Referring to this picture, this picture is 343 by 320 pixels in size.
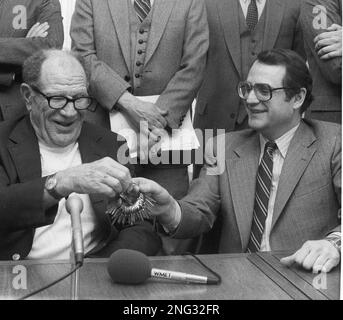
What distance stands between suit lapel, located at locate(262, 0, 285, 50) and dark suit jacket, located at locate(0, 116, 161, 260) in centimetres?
85

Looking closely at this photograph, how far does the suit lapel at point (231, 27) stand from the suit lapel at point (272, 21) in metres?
0.12

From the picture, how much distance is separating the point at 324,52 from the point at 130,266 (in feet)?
4.45

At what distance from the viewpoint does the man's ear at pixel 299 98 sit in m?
2.74

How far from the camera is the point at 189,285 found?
6.37 feet

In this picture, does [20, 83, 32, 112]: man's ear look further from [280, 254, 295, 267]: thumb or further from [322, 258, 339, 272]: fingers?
[322, 258, 339, 272]: fingers

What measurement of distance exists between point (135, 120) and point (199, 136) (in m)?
0.38

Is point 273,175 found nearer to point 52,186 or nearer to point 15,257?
point 52,186

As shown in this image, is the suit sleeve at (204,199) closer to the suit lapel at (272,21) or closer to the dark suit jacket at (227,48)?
the dark suit jacket at (227,48)

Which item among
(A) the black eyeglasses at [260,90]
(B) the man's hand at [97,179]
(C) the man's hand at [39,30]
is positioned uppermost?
(C) the man's hand at [39,30]

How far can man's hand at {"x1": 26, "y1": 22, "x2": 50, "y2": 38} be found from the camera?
2.92m

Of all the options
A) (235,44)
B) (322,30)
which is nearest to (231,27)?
(235,44)

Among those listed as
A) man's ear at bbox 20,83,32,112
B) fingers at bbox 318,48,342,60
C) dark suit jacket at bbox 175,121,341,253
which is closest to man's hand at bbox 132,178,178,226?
dark suit jacket at bbox 175,121,341,253

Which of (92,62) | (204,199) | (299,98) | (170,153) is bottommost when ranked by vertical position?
(204,199)

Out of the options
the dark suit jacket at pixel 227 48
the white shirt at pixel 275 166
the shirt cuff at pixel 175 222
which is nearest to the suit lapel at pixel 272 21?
the dark suit jacket at pixel 227 48
